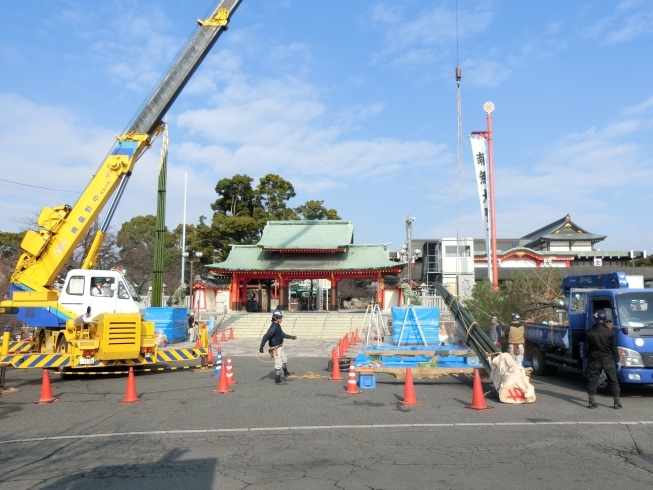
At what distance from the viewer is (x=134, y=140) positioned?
1752 cm

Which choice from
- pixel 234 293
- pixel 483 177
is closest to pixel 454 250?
pixel 483 177

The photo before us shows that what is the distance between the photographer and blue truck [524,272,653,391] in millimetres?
10664

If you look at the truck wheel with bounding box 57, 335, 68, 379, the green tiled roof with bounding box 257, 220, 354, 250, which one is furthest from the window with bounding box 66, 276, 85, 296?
the green tiled roof with bounding box 257, 220, 354, 250

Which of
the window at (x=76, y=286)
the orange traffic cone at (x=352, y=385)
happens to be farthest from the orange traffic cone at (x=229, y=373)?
the window at (x=76, y=286)

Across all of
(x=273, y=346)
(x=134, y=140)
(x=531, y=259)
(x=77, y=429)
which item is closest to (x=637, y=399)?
(x=273, y=346)

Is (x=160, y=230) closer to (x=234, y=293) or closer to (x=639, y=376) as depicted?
(x=234, y=293)

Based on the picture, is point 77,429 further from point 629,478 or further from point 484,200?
point 484,200

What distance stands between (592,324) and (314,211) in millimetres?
45756

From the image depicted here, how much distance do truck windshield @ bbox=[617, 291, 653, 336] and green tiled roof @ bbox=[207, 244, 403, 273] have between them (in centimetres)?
2651

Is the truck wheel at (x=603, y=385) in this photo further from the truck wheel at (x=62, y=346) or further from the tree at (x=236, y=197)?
the tree at (x=236, y=197)

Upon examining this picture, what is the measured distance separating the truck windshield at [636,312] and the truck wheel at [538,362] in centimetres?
346

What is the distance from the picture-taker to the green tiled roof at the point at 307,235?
40781 millimetres

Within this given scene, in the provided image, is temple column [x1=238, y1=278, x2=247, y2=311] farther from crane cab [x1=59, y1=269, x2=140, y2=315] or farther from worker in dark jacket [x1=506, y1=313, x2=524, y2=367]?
worker in dark jacket [x1=506, y1=313, x2=524, y2=367]

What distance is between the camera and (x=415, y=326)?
69.8 ft
